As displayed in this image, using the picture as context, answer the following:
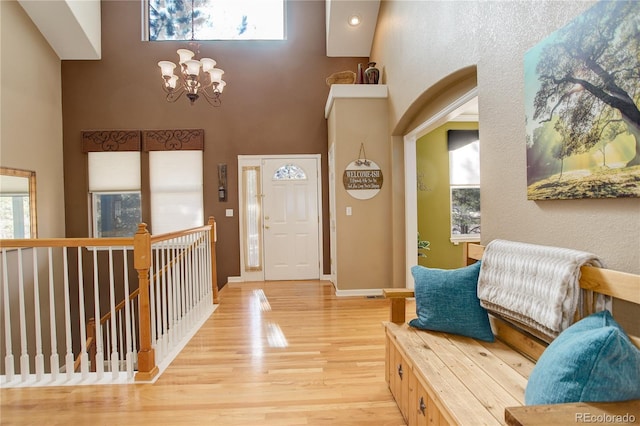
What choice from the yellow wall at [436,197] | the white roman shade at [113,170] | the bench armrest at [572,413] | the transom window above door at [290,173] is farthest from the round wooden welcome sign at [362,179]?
the bench armrest at [572,413]

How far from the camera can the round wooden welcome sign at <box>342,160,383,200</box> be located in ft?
14.5

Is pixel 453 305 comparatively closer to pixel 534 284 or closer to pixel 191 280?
pixel 534 284

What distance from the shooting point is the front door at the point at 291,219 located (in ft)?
17.9

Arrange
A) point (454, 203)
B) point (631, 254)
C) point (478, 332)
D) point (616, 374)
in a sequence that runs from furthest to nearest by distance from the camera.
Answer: point (454, 203) → point (478, 332) → point (631, 254) → point (616, 374)

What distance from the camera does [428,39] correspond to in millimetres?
3055

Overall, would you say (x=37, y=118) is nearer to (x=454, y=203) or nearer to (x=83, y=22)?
(x=83, y=22)

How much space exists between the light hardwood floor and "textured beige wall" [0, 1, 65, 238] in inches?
137

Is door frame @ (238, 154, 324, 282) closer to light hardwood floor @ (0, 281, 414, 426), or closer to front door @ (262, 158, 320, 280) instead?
front door @ (262, 158, 320, 280)

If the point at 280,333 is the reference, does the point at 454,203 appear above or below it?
above

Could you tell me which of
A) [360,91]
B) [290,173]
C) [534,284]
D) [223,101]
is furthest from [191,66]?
[534,284]

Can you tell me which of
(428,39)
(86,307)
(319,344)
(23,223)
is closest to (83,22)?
(23,223)

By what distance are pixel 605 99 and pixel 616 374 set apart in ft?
3.24

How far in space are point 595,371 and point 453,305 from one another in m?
0.95

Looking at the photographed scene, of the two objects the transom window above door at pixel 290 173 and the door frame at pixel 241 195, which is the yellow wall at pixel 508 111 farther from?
the transom window above door at pixel 290 173
